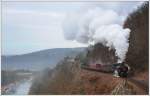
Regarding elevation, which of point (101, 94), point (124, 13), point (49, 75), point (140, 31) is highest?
point (124, 13)

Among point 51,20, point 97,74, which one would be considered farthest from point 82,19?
point 97,74

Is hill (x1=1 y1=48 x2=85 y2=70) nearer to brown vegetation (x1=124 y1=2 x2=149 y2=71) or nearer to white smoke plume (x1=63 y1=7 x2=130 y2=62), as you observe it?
white smoke plume (x1=63 y1=7 x2=130 y2=62)

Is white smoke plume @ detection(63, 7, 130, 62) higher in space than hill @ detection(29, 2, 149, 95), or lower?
higher

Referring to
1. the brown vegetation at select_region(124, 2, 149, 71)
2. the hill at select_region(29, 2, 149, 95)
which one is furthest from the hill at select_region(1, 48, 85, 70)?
the brown vegetation at select_region(124, 2, 149, 71)

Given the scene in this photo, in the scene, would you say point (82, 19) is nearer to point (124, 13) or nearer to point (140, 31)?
point (124, 13)

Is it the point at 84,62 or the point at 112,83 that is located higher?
the point at 84,62
